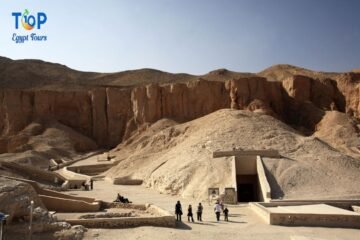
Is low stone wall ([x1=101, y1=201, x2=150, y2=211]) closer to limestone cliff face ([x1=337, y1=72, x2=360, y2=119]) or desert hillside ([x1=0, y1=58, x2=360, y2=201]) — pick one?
desert hillside ([x1=0, y1=58, x2=360, y2=201])

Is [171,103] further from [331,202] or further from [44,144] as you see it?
[331,202]

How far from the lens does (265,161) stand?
26281 millimetres

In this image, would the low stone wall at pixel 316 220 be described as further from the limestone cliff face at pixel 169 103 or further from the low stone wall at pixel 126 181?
the limestone cliff face at pixel 169 103

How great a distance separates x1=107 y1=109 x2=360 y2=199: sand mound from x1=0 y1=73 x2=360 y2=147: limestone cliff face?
18396mm

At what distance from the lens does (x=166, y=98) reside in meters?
59.4

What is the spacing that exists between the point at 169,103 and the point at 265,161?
33.5m

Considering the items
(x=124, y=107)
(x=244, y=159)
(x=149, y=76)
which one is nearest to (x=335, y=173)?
(x=244, y=159)

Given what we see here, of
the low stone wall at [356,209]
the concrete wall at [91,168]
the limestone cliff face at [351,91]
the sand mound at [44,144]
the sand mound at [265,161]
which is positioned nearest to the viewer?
the low stone wall at [356,209]

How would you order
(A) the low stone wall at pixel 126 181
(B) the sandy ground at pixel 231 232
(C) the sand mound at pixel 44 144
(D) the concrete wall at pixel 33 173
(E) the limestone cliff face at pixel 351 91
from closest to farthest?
1. (B) the sandy ground at pixel 231 232
2. (D) the concrete wall at pixel 33 173
3. (A) the low stone wall at pixel 126 181
4. (C) the sand mound at pixel 44 144
5. (E) the limestone cliff face at pixel 351 91

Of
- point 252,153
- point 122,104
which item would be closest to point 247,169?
point 252,153

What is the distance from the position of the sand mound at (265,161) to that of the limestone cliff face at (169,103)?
1840 cm

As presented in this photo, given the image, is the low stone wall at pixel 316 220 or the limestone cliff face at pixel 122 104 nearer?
the low stone wall at pixel 316 220

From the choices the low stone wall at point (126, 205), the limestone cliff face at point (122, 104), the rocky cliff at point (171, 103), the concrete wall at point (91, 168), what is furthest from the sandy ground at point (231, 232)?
the limestone cliff face at point (122, 104)

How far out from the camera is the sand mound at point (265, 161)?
23.8m
